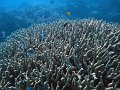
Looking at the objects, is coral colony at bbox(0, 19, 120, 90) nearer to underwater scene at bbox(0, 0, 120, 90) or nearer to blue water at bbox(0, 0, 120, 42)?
underwater scene at bbox(0, 0, 120, 90)

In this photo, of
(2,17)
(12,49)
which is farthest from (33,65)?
(2,17)

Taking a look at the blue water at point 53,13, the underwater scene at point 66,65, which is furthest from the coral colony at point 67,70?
the blue water at point 53,13

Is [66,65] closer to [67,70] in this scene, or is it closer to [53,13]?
[67,70]

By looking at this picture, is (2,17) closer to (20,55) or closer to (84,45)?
(20,55)

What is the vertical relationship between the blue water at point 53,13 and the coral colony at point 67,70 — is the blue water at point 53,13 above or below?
above

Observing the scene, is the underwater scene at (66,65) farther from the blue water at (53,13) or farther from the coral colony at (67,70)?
the blue water at (53,13)

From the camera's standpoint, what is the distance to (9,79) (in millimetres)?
3814

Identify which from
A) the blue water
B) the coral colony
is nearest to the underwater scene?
the coral colony

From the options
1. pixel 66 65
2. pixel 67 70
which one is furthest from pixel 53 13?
pixel 67 70

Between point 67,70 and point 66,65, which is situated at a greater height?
point 66,65

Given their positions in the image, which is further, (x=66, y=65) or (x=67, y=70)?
(x=66, y=65)

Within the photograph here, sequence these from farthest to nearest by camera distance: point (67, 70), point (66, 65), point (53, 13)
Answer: point (53, 13) → point (66, 65) → point (67, 70)

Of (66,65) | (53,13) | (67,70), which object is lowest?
(67,70)

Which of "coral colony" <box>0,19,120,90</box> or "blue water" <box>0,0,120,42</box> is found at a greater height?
"blue water" <box>0,0,120,42</box>
